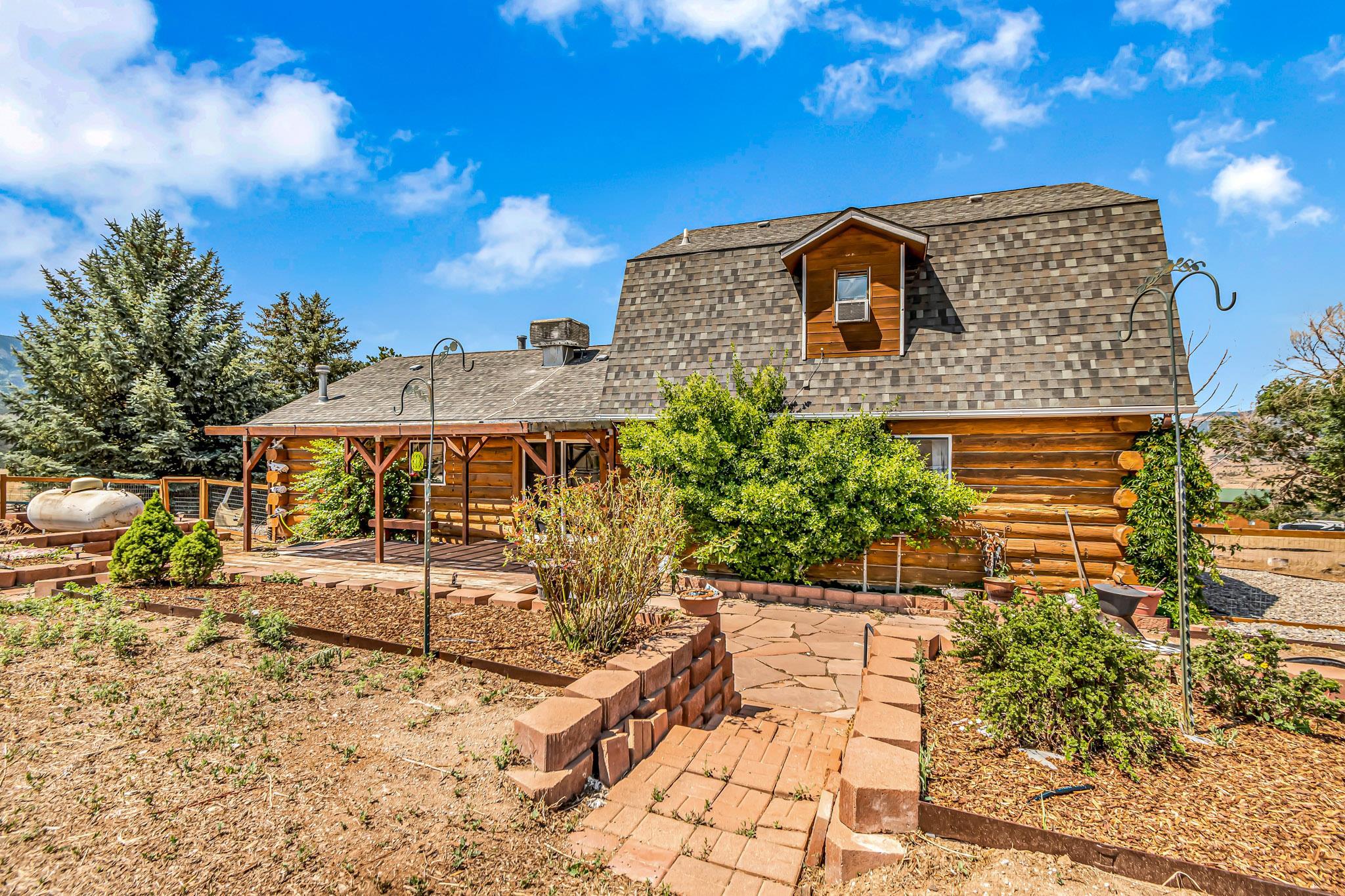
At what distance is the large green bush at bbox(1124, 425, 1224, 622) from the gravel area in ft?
3.03

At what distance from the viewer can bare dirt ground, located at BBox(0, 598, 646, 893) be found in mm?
2139

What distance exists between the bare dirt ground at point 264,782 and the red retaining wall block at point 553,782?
2.4 inches

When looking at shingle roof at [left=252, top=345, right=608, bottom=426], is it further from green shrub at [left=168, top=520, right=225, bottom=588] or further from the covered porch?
green shrub at [left=168, top=520, right=225, bottom=588]

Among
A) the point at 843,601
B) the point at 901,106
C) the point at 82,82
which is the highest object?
the point at 901,106

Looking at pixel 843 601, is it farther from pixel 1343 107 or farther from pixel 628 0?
pixel 1343 107

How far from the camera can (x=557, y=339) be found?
13.9m

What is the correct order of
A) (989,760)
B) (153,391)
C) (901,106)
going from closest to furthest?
(989,760) < (901,106) < (153,391)

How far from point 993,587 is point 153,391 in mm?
22476

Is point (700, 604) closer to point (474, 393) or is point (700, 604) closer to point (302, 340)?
point (474, 393)

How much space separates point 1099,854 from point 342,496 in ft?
44.8

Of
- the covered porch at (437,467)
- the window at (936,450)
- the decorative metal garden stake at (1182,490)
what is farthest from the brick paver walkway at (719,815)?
the covered porch at (437,467)

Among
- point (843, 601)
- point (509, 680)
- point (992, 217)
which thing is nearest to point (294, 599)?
point (509, 680)

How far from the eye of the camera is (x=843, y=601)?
769 centimetres

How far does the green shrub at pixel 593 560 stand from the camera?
13.7 ft
